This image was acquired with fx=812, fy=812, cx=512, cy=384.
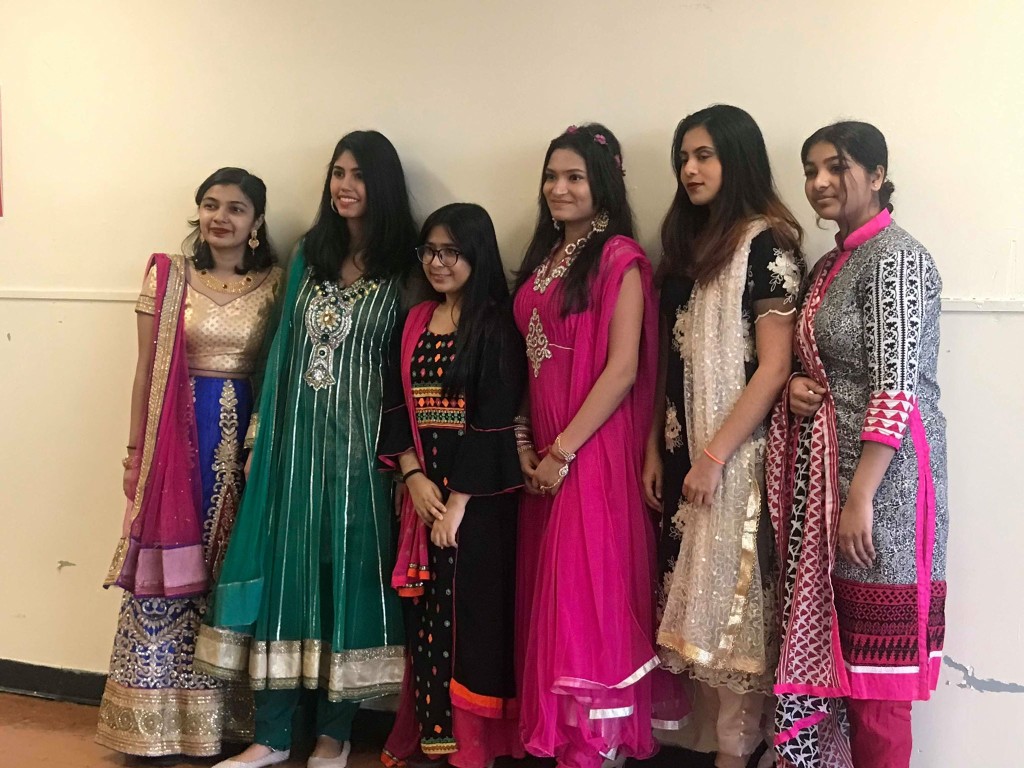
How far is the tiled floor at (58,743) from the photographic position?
7.15ft

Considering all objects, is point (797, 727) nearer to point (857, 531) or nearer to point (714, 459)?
point (857, 531)

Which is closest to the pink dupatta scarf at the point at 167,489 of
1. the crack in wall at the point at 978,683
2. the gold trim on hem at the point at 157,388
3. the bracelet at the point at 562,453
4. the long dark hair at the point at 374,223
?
the gold trim on hem at the point at 157,388

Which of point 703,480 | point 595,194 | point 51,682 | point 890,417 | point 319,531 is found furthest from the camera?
point 51,682

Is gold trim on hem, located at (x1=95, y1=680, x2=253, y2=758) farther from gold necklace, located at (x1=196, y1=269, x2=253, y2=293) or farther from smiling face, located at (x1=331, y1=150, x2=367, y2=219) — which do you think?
smiling face, located at (x1=331, y1=150, x2=367, y2=219)

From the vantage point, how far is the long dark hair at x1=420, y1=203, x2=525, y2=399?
197 centimetres

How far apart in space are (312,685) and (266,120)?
1604 millimetres

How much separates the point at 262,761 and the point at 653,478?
1.26 m

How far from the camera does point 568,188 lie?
6.35ft

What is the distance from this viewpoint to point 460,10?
2252mm

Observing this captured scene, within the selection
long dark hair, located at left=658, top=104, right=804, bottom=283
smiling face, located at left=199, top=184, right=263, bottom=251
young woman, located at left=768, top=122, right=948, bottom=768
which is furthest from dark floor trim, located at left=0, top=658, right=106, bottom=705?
long dark hair, located at left=658, top=104, right=804, bottom=283

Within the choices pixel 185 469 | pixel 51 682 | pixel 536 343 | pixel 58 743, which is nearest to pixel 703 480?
pixel 536 343

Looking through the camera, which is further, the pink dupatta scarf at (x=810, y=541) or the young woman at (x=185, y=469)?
the young woman at (x=185, y=469)

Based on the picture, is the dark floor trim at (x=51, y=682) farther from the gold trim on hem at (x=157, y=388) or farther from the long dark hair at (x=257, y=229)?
the long dark hair at (x=257, y=229)

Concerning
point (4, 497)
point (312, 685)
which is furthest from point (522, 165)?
point (4, 497)
